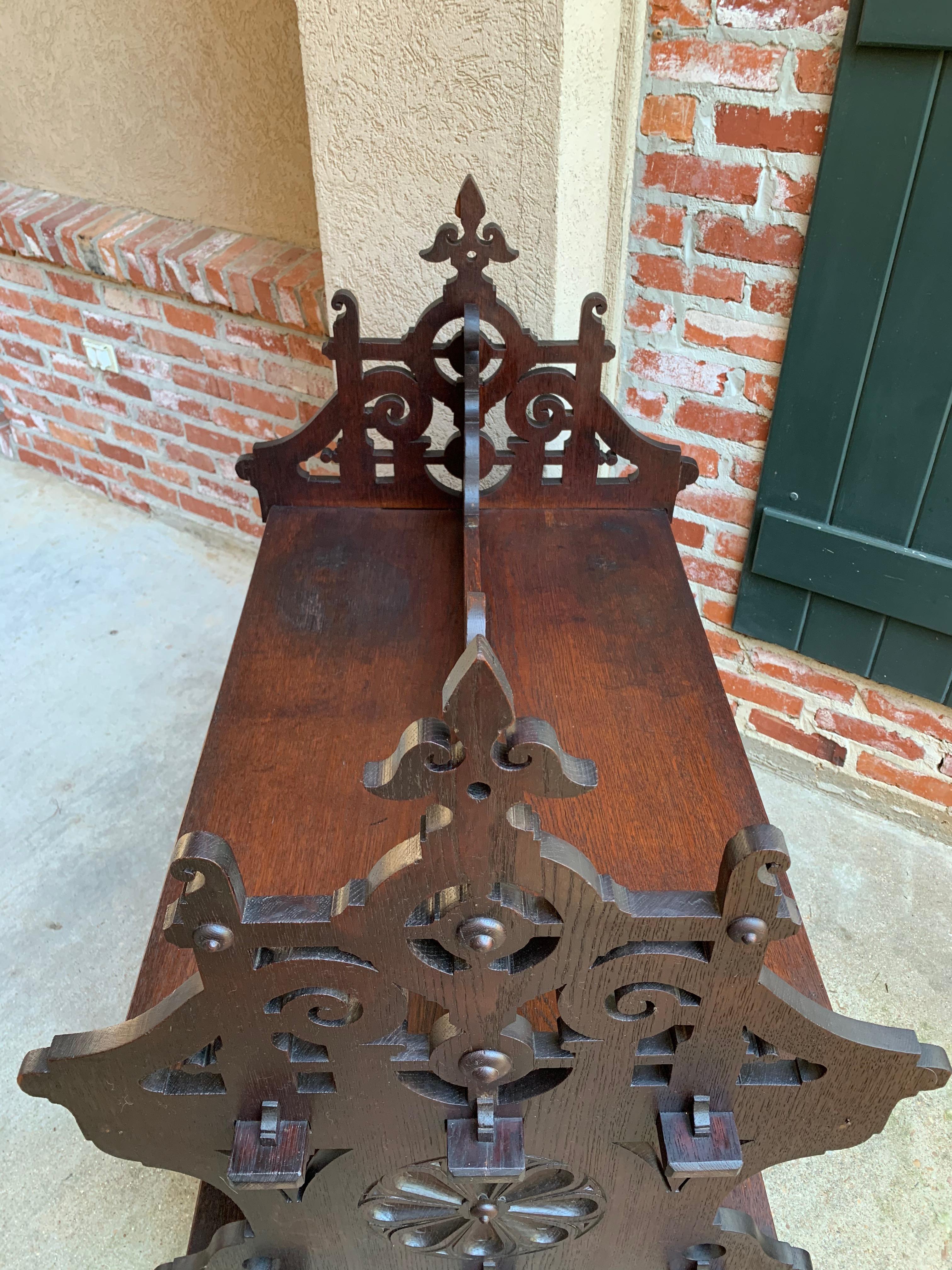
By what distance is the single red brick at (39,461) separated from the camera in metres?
3.31

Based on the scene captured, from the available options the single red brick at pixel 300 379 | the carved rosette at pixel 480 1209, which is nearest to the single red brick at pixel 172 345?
the single red brick at pixel 300 379

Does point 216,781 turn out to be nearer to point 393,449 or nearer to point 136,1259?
point 393,449

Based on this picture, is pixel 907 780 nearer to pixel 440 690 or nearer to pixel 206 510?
pixel 440 690

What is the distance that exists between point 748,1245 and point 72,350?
2891 mm

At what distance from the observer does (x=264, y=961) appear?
28.7 inches

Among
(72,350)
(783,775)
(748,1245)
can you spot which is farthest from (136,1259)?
(72,350)

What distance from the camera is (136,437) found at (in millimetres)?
2945

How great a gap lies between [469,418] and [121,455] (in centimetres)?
A: 201

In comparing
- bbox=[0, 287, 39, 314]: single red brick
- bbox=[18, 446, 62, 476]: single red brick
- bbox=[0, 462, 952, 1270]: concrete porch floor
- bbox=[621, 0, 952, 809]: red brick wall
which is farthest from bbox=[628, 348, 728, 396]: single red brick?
bbox=[18, 446, 62, 476]: single red brick

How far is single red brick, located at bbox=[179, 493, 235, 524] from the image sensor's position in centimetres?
294

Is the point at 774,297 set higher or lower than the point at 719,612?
higher

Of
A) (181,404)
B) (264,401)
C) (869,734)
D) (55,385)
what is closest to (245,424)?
(264,401)

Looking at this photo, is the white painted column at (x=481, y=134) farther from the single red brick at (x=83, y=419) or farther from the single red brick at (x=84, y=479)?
the single red brick at (x=84, y=479)

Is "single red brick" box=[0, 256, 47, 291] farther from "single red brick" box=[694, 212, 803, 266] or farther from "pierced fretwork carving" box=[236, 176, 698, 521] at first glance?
"single red brick" box=[694, 212, 803, 266]
